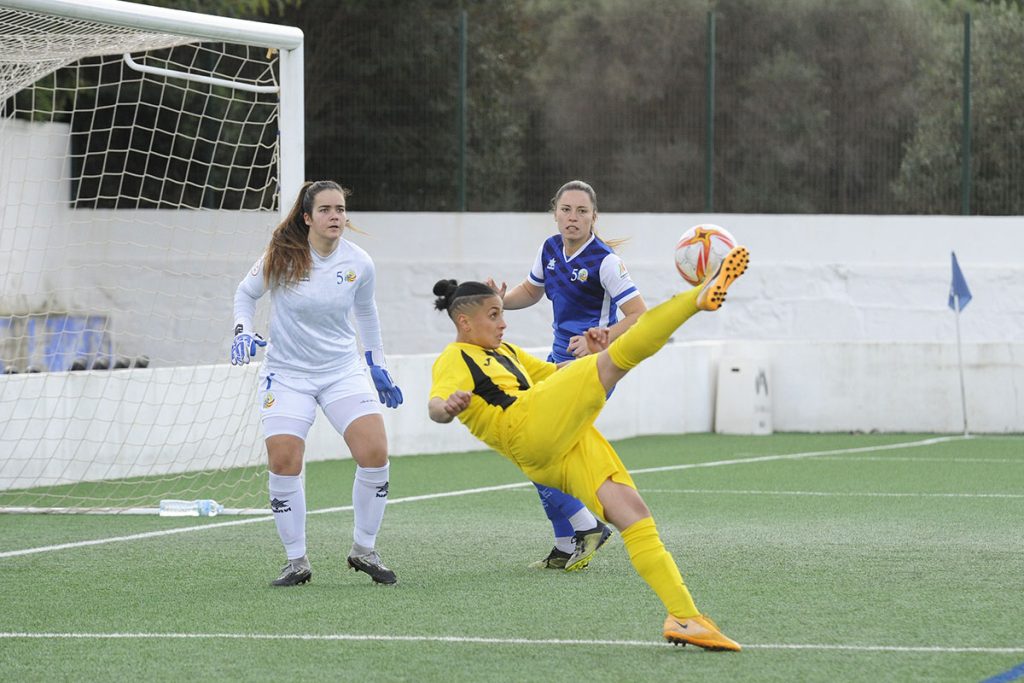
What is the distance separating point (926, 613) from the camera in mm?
6938

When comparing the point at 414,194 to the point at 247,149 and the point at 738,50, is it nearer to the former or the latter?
the point at 247,149

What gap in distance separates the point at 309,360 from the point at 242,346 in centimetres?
34

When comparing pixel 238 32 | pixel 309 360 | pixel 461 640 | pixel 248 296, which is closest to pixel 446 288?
pixel 309 360

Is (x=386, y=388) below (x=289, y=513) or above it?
above

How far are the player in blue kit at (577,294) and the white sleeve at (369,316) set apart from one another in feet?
2.24

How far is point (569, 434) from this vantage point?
6434 millimetres

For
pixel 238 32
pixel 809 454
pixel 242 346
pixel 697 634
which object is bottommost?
pixel 809 454

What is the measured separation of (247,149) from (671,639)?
16.3m

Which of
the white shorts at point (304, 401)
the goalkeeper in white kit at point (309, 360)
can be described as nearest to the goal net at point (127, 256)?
the goalkeeper in white kit at point (309, 360)

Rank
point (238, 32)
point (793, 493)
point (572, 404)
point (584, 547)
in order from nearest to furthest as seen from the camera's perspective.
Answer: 1. point (572, 404)
2. point (584, 547)
3. point (238, 32)
4. point (793, 493)

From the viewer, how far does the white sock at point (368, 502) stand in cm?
809

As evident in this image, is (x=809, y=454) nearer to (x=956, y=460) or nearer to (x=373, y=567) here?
(x=956, y=460)

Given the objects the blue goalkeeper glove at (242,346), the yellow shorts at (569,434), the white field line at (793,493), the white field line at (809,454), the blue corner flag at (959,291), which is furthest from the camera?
the blue corner flag at (959,291)

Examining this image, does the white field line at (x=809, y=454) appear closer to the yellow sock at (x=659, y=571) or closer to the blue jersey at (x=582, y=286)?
the blue jersey at (x=582, y=286)
